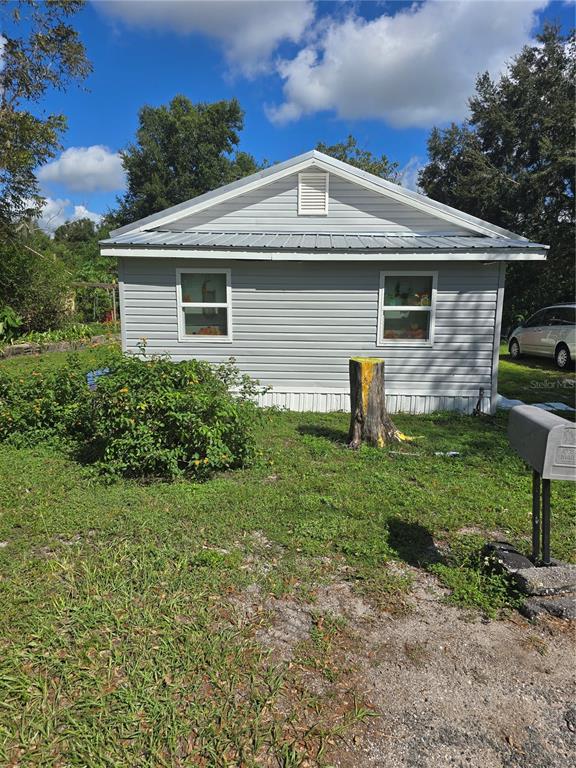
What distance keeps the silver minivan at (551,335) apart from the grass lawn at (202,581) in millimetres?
8390

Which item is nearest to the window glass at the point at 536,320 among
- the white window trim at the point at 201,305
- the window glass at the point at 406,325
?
the window glass at the point at 406,325

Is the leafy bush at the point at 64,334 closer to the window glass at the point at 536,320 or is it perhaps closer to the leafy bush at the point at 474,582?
the leafy bush at the point at 474,582

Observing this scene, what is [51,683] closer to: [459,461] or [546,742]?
[546,742]

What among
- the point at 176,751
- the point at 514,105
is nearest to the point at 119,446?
the point at 176,751

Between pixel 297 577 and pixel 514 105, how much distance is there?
91.9 ft

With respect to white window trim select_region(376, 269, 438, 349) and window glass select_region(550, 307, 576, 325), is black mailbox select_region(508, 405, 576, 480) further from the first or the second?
window glass select_region(550, 307, 576, 325)

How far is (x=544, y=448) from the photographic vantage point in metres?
2.64

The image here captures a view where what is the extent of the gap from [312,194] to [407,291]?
261 cm

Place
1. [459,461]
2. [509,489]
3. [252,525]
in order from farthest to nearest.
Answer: [459,461] < [509,489] < [252,525]

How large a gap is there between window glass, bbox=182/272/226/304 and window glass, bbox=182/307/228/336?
16cm

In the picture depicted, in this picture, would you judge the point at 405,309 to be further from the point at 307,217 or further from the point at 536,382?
the point at 536,382

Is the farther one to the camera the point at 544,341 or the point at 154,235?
the point at 544,341

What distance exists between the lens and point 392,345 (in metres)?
8.21

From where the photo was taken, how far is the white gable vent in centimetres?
870
